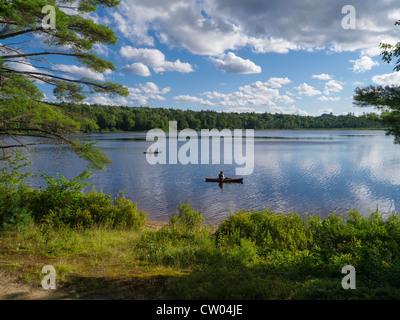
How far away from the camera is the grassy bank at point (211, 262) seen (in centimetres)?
521

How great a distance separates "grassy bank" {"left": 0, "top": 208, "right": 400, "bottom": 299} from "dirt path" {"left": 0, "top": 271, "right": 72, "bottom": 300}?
0.60 feet

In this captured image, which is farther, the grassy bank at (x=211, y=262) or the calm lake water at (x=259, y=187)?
the calm lake water at (x=259, y=187)

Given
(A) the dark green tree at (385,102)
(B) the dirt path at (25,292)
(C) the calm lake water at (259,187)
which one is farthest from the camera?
(C) the calm lake water at (259,187)

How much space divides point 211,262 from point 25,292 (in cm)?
413

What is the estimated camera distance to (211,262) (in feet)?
23.2

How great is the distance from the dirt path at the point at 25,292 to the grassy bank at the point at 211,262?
0.60 feet

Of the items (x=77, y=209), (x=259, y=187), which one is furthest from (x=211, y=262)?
(x=259, y=187)

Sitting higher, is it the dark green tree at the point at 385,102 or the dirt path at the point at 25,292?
the dark green tree at the point at 385,102

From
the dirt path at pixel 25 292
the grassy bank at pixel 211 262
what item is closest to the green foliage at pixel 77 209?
the grassy bank at pixel 211 262

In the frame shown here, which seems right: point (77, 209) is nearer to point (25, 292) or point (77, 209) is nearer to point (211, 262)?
point (25, 292)

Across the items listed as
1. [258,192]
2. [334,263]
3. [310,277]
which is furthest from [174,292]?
[258,192]

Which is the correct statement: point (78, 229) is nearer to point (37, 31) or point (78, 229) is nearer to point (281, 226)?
point (37, 31)

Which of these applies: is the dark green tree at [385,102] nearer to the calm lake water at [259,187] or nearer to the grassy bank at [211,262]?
the grassy bank at [211,262]

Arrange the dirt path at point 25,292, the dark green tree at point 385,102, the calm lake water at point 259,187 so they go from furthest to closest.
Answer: the calm lake water at point 259,187, the dark green tree at point 385,102, the dirt path at point 25,292
